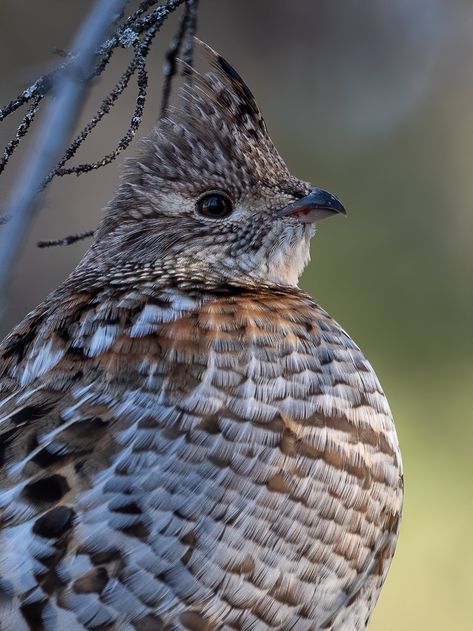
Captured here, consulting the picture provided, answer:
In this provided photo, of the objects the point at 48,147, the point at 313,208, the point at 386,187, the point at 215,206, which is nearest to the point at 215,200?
the point at 215,206

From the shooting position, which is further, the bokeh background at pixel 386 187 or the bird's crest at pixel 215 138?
the bokeh background at pixel 386 187

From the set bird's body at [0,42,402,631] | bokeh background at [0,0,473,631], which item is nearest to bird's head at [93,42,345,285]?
bird's body at [0,42,402,631]

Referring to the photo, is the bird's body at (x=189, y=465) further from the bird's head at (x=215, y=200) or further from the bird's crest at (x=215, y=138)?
the bird's crest at (x=215, y=138)

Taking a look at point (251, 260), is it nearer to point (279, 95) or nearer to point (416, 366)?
point (416, 366)

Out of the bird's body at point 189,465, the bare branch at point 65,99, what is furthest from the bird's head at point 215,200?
the bare branch at point 65,99

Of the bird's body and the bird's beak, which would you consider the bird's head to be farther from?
the bird's body

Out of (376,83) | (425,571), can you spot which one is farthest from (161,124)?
(376,83)
